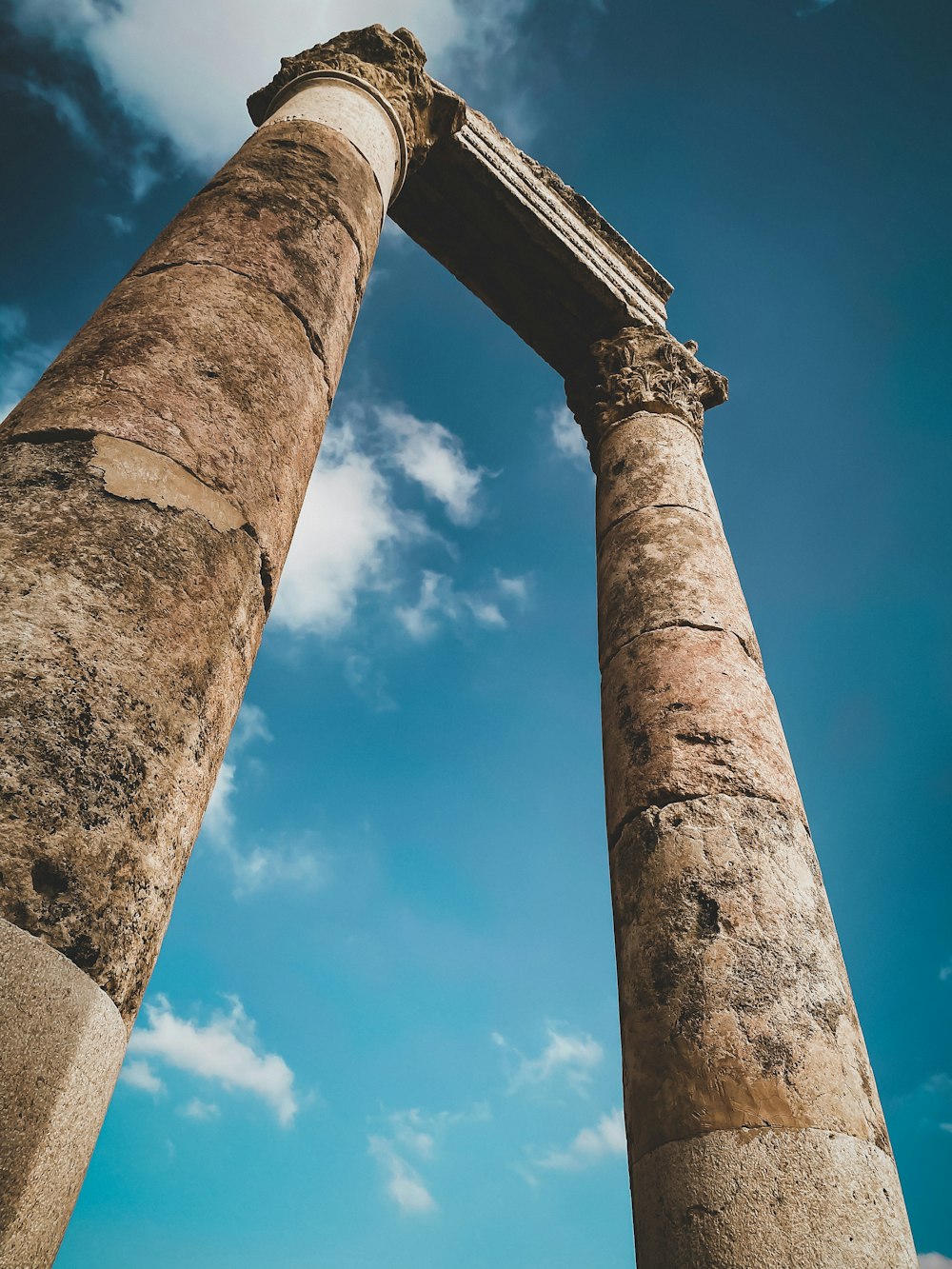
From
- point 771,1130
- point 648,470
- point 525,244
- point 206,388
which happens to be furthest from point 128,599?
point 525,244

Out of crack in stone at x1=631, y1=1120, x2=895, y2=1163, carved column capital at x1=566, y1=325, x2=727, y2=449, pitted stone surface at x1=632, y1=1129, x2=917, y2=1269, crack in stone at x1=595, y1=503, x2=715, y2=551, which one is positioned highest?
carved column capital at x1=566, y1=325, x2=727, y2=449

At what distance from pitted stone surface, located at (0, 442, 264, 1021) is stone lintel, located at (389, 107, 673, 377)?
699cm

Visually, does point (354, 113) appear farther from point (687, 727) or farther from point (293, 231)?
point (687, 727)

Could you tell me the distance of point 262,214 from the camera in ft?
11.3

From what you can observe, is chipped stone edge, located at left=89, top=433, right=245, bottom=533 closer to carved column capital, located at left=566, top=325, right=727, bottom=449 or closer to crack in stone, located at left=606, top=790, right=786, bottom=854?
crack in stone, located at left=606, top=790, right=786, bottom=854

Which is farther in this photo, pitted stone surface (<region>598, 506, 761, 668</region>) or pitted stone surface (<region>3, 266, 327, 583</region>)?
pitted stone surface (<region>598, 506, 761, 668</region>)

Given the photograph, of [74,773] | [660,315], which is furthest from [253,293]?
[660,315]

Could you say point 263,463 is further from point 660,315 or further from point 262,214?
point 660,315

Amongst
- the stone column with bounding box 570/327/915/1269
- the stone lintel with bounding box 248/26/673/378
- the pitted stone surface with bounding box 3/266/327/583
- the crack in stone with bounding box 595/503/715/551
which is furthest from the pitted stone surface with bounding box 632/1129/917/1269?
the stone lintel with bounding box 248/26/673/378

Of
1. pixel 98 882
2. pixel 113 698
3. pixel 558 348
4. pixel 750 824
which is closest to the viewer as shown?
pixel 98 882

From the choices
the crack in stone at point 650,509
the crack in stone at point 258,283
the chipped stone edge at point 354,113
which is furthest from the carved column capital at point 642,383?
the crack in stone at point 258,283

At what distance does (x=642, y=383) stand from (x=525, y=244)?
2.29 metres

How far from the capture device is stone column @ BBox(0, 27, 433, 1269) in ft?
4.99

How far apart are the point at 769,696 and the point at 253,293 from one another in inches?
138
